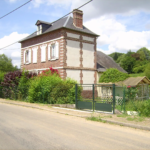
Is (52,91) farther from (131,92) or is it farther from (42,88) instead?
(131,92)

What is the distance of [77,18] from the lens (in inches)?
895

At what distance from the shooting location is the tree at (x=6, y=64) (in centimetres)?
5358

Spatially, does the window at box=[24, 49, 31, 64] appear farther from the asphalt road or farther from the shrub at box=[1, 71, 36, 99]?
the asphalt road

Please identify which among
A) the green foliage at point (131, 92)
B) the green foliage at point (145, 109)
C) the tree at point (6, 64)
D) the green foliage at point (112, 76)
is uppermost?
the tree at point (6, 64)

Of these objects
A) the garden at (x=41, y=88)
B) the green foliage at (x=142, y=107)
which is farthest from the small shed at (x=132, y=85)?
the garden at (x=41, y=88)

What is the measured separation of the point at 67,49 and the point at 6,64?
38716 millimetres

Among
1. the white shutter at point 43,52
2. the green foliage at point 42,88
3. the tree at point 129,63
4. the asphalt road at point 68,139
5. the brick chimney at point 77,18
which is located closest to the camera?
the asphalt road at point 68,139

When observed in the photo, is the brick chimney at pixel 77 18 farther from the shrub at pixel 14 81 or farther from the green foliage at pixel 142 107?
the green foliage at pixel 142 107

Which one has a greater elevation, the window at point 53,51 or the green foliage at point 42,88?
the window at point 53,51

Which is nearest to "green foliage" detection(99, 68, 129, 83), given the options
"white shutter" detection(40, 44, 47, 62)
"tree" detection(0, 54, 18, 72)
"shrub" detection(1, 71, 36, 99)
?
"white shutter" detection(40, 44, 47, 62)

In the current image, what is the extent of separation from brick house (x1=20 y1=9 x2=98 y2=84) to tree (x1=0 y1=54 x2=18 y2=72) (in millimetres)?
31200

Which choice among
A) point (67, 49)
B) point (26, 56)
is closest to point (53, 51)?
point (67, 49)

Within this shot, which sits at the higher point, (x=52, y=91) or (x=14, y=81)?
(x=14, y=81)

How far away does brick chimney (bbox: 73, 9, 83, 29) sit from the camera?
2256 centimetres
